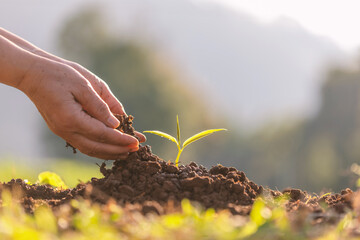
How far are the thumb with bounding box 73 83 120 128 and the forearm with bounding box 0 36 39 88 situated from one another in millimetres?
392

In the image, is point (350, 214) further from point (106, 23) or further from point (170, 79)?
point (106, 23)

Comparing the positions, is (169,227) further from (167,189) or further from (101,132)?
(101,132)

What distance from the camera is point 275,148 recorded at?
29.2 m

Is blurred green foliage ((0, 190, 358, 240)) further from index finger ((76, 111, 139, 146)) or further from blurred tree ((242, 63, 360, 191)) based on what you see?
blurred tree ((242, 63, 360, 191))

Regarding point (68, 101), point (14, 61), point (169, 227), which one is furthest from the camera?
point (14, 61)

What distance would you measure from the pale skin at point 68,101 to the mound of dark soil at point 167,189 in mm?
170

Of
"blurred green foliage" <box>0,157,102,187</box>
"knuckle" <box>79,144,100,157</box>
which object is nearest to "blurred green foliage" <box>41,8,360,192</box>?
"blurred green foliage" <box>0,157,102,187</box>

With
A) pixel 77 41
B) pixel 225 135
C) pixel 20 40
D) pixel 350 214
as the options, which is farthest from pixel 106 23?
pixel 350 214

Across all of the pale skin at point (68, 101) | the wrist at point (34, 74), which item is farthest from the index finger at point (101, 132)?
the wrist at point (34, 74)

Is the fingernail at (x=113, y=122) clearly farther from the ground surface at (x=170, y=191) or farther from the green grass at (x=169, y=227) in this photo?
the green grass at (x=169, y=227)

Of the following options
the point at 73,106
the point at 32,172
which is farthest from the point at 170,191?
the point at 32,172

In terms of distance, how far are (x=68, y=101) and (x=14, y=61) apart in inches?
19.6

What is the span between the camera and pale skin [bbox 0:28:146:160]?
2607 mm

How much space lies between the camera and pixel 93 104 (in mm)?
2654
